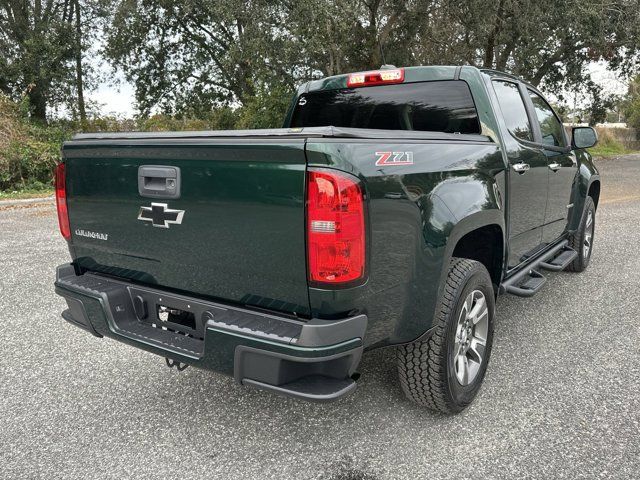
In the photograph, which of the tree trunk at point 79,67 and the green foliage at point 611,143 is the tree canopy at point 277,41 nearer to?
the tree trunk at point 79,67

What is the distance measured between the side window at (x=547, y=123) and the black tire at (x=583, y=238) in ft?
3.13

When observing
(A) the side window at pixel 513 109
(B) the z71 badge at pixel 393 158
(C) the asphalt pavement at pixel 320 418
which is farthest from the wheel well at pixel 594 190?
(B) the z71 badge at pixel 393 158

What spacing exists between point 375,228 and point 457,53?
18.8m

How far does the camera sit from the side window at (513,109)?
3.86m

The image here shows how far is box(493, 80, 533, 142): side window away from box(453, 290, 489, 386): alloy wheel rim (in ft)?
4.55

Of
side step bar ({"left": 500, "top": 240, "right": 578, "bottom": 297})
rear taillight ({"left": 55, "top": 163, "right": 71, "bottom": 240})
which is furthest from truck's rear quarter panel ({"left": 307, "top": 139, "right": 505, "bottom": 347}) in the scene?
rear taillight ({"left": 55, "top": 163, "right": 71, "bottom": 240})

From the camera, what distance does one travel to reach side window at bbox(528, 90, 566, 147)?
450 cm

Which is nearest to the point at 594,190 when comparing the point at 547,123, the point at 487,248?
the point at 547,123

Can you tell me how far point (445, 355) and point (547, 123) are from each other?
2.81 m

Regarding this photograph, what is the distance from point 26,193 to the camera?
1271 cm

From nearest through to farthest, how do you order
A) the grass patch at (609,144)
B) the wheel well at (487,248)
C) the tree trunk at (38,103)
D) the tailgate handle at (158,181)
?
the tailgate handle at (158,181), the wheel well at (487,248), the tree trunk at (38,103), the grass patch at (609,144)

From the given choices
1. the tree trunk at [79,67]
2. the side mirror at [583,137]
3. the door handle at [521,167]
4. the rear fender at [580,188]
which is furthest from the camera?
the tree trunk at [79,67]

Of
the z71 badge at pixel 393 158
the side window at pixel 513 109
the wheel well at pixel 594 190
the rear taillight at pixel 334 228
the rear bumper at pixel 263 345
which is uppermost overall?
the side window at pixel 513 109

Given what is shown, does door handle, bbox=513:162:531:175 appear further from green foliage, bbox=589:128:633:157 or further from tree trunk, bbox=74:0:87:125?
green foliage, bbox=589:128:633:157
